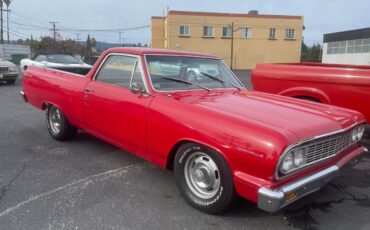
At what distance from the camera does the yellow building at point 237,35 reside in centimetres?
4794

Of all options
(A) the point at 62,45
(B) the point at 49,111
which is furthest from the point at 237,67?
(B) the point at 49,111

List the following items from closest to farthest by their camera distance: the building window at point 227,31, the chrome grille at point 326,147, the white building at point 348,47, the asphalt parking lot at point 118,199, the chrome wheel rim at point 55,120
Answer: the chrome grille at point 326,147
the asphalt parking lot at point 118,199
the chrome wheel rim at point 55,120
the white building at point 348,47
the building window at point 227,31

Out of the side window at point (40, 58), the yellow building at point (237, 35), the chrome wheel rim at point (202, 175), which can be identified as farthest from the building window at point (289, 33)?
the chrome wheel rim at point (202, 175)

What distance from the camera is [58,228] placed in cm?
322

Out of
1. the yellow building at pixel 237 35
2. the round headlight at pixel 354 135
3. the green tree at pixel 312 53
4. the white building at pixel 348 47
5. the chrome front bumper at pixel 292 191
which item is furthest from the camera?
the green tree at pixel 312 53

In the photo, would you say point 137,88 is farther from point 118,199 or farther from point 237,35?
point 237,35

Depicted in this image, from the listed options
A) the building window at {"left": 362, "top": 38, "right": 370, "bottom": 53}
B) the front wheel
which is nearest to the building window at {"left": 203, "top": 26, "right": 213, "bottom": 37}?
the building window at {"left": 362, "top": 38, "right": 370, "bottom": 53}

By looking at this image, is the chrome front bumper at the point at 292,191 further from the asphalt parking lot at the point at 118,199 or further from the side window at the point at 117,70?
the side window at the point at 117,70

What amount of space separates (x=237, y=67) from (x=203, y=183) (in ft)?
157

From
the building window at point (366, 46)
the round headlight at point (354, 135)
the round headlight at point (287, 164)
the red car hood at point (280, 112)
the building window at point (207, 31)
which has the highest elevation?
the building window at point (207, 31)

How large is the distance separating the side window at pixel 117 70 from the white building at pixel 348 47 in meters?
46.1

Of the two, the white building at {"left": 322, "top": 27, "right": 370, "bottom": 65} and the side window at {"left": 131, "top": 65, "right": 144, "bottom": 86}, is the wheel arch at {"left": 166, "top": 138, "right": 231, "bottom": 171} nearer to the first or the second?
the side window at {"left": 131, "top": 65, "right": 144, "bottom": 86}

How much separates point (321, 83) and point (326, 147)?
9.35 feet

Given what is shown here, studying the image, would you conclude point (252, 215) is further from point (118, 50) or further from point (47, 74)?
point (47, 74)
